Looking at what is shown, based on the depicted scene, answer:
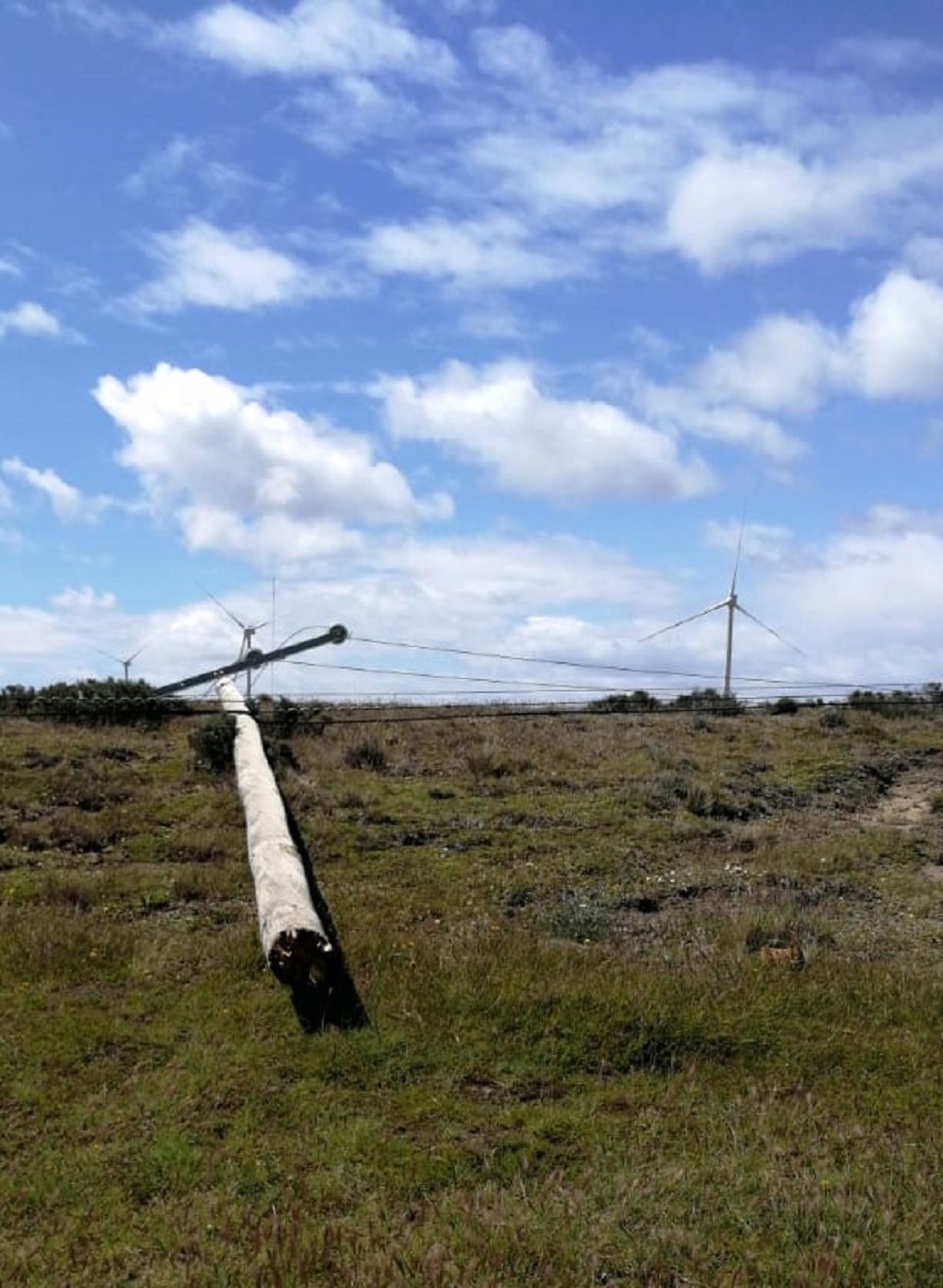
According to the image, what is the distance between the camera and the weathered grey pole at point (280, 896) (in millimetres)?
10320

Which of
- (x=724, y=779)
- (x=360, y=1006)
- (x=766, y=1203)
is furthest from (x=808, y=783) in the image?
(x=766, y=1203)

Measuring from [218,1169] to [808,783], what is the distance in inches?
690

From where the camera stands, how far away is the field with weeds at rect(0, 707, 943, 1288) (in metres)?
6.58

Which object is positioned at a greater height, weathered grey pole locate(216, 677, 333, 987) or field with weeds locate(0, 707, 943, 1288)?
weathered grey pole locate(216, 677, 333, 987)

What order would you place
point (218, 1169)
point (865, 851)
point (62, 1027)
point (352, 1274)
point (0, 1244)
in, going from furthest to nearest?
1. point (865, 851)
2. point (62, 1027)
3. point (218, 1169)
4. point (0, 1244)
5. point (352, 1274)

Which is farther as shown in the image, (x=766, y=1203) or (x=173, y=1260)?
(x=766, y=1203)

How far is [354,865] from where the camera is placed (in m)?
16.0

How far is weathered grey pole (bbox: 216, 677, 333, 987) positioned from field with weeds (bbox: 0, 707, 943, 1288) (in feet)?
1.27

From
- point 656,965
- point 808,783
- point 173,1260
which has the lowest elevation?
point 173,1260

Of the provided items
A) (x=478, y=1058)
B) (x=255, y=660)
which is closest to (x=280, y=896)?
(x=478, y=1058)

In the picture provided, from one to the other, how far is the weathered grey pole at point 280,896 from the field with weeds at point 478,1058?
39 cm

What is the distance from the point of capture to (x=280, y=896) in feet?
37.9

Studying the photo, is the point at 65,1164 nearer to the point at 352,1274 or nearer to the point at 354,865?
the point at 352,1274

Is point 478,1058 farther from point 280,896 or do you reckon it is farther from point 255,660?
point 255,660
